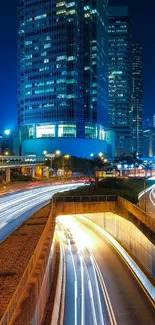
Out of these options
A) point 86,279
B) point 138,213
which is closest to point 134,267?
point 86,279

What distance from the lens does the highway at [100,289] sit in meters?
27.1

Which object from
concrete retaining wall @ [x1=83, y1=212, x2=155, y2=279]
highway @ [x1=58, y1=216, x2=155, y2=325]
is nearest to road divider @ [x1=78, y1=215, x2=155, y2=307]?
highway @ [x1=58, y1=216, x2=155, y2=325]

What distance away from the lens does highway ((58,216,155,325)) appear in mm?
27141

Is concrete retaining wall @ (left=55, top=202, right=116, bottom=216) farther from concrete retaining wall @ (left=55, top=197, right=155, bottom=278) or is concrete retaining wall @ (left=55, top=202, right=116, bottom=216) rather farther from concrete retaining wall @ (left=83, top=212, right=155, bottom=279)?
concrete retaining wall @ (left=83, top=212, right=155, bottom=279)

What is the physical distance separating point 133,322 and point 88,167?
5064 inches

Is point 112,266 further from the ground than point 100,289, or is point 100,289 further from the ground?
point 112,266

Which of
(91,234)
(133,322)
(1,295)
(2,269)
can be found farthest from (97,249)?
(1,295)

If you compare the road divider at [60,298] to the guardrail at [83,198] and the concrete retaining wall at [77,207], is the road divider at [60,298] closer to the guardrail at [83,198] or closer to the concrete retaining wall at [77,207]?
the concrete retaining wall at [77,207]

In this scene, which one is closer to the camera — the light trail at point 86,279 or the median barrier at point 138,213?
the light trail at point 86,279

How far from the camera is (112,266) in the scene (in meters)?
41.2

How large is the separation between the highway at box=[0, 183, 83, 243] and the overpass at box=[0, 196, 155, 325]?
4.07m

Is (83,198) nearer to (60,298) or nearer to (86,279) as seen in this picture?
(86,279)

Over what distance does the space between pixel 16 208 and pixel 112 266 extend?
18174 mm

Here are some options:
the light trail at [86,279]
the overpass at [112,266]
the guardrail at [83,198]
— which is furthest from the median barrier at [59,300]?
the guardrail at [83,198]
